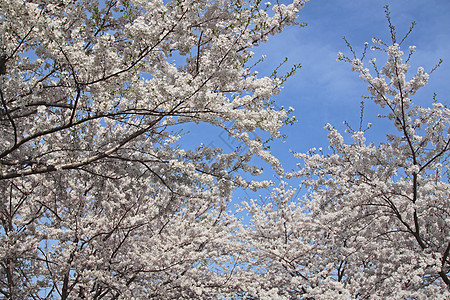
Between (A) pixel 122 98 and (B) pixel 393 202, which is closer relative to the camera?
(A) pixel 122 98

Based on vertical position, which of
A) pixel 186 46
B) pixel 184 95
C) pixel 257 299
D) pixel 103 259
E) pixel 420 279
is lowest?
pixel 420 279

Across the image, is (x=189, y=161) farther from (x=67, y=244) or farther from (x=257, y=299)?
(x=257, y=299)

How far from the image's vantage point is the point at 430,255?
21.2 feet

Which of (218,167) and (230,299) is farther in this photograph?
(230,299)

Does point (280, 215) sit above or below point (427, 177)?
above

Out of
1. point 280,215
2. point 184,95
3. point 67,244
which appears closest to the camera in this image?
point 184,95

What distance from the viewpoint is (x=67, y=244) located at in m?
7.43

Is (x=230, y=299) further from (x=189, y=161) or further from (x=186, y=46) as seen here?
(x=186, y=46)

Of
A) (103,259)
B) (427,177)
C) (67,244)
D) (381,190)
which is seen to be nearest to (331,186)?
(381,190)

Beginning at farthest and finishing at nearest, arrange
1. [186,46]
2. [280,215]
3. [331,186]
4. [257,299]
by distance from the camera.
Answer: [280,215]
[257,299]
[331,186]
[186,46]

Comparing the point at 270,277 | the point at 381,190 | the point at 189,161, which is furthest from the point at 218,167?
the point at 270,277

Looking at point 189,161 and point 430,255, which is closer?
point 189,161

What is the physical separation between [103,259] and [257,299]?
4.71 meters

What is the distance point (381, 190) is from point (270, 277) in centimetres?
525
